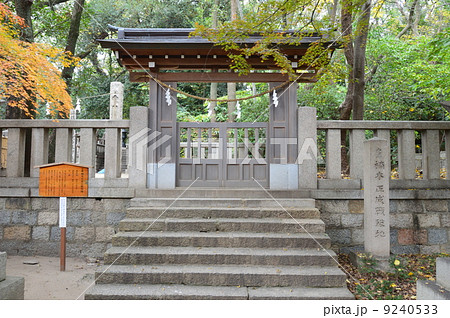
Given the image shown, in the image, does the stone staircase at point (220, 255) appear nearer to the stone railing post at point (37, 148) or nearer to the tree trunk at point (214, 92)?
the stone railing post at point (37, 148)

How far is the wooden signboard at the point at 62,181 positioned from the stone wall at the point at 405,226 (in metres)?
4.64

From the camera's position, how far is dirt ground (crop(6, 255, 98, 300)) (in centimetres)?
438

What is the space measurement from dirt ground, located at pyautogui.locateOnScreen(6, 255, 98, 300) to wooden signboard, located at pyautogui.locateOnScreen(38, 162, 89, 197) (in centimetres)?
141

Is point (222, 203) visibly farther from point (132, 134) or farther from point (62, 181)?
point (62, 181)

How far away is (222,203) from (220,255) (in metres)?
1.42

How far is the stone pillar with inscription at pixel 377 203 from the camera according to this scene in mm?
4773

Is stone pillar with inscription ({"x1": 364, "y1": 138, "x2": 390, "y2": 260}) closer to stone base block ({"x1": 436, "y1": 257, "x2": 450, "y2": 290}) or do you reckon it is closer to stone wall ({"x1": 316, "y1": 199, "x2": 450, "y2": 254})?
A: stone wall ({"x1": 316, "y1": 199, "x2": 450, "y2": 254})

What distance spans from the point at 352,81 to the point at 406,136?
3.27 meters

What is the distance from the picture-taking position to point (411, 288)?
434 centimetres

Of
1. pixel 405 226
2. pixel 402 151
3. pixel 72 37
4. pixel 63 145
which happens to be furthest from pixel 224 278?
pixel 72 37

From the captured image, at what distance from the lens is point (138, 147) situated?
20.6ft

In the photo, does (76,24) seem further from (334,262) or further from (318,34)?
(334,262)

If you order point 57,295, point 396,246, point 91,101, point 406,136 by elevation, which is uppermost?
point 91,101
